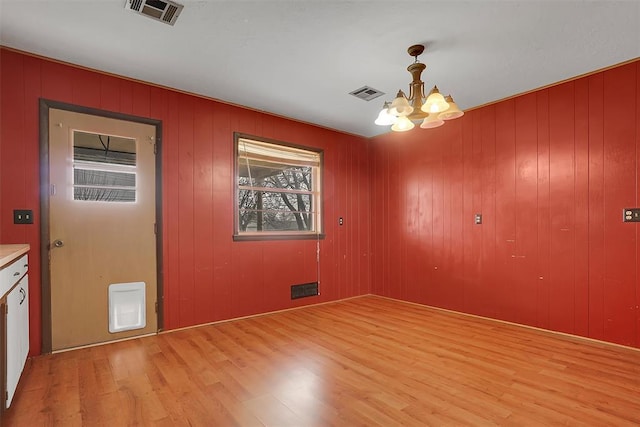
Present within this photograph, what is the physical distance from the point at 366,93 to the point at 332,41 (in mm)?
1175

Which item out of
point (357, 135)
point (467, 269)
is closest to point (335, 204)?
point (357, 135)

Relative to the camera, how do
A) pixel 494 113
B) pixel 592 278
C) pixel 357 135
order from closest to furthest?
pixel 592 278, pixel 494 113, pixel 357 135

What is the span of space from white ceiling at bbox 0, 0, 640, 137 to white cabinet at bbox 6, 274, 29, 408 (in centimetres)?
200

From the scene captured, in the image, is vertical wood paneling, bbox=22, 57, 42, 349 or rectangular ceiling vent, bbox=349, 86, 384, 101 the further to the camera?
rectangular ceiling vent, bbox=349, 86, 384, 101

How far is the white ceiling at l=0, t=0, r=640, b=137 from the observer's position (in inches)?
92.0

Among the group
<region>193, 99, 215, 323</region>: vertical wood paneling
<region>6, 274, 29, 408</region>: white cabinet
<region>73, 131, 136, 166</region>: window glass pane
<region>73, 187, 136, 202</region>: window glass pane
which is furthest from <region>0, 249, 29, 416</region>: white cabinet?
<region>193, 99, 215, 323</region>: vertical wood paneling

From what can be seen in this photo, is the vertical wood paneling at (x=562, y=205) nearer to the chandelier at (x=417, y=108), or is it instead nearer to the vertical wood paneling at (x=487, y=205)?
the vertical wood paneling at (x=487, y=205)

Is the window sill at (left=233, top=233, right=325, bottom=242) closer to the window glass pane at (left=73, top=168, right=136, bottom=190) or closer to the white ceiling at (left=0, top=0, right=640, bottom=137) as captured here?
the window glass pane at (left=73, top=168, right=136, bottom=190)

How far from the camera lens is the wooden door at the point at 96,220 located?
3.03 m

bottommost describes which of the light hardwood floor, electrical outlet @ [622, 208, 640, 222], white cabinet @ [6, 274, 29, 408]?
the light hardwood floor

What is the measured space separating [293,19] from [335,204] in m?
3.10

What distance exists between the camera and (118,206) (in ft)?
10.9

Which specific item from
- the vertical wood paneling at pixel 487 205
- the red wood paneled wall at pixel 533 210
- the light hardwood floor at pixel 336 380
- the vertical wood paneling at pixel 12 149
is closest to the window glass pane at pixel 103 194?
the vertical wood paneling at pixel 12 149

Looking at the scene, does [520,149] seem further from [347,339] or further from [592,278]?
[347,339]
